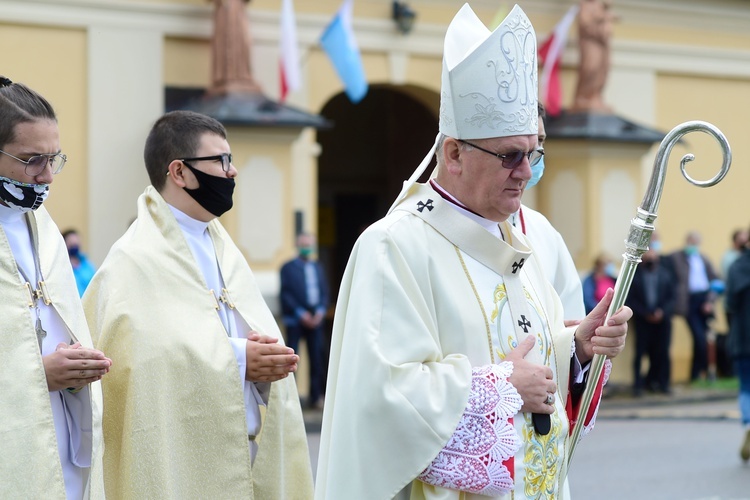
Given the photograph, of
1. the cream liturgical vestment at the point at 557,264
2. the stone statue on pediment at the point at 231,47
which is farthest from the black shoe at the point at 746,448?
the stone statue on pediment at the point at 231,47

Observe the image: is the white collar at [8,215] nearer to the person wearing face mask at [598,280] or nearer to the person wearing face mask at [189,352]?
the person wearing face mask at [189,352]

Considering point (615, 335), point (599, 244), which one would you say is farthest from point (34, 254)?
point (599, 244)

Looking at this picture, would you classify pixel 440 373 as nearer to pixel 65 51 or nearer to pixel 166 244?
pixel 166 244

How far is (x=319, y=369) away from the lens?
13.3 m

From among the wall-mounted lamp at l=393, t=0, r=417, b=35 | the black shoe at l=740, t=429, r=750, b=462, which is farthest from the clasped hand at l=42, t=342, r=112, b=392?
the wall-mounted lamp at l=393, t=0, r=417, b=35

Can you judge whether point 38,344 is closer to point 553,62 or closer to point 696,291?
point 553,62

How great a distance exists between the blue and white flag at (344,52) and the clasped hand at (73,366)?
384 inches

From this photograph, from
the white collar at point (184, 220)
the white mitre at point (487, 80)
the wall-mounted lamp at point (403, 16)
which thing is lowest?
the white collar at point (184, 220)

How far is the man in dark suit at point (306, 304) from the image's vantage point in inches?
512

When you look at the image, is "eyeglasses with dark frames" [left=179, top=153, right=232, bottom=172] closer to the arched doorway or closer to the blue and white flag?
the blue and white flag

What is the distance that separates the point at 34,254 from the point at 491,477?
1.69 meters

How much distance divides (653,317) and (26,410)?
1166 cm

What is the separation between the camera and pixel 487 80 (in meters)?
3.65

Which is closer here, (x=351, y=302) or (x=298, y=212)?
(x=351, y=302)
